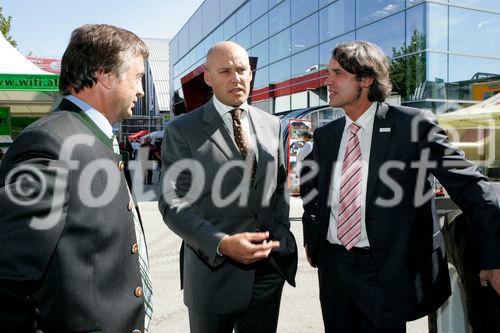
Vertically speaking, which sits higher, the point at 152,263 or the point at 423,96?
the point at 423,96

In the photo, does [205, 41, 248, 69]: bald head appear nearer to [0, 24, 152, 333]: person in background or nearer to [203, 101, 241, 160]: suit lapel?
[203, 101, 241, 160]: suit lapel

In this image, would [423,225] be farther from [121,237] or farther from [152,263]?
[152,263]

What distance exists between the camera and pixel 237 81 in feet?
7.86

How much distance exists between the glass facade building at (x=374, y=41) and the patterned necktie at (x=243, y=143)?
42.9 feet

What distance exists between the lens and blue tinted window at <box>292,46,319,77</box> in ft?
71.7

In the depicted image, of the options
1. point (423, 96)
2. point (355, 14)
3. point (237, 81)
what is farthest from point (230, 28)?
point (237, 81)

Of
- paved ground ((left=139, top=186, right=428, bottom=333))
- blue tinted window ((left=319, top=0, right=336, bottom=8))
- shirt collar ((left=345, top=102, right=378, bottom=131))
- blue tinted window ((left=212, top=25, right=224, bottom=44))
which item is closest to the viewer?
shirt collar ((left=345, top=102, right=378, bottom=131))

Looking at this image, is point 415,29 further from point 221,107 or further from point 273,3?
point 221,107

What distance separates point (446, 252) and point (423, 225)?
35 centimetres

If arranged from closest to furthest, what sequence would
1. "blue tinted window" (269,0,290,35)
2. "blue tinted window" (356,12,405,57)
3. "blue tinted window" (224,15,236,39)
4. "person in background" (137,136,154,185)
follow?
"blue tinted window" (356,12,405,57)
"person in background" (137,136,154,185)
"blue tinted window" (269,0,290,35)
"blue tinted window" (224,15,236,39)

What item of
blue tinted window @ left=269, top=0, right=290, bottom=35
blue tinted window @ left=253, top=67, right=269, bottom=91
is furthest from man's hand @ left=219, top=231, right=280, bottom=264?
blue tinted window @ left=253, top=67, right=269, bottom=91

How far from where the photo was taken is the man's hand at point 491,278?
203 centimetres

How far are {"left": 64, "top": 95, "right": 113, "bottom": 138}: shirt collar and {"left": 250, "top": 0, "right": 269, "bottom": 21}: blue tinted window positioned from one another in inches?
1043

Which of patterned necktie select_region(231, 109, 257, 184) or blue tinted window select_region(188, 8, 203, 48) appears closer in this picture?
patterned necktie select_region(231, 109, 257, 184)
